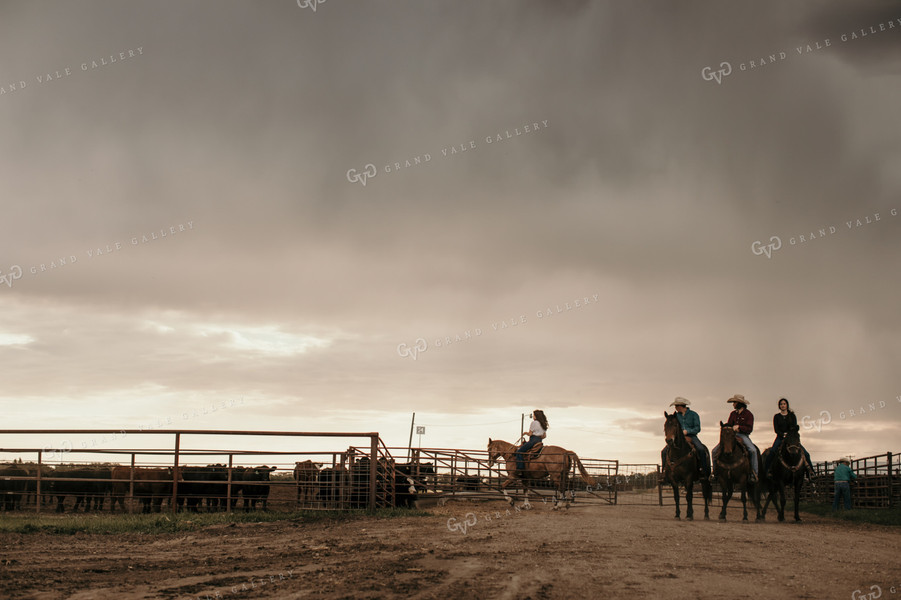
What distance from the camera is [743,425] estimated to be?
669 inches

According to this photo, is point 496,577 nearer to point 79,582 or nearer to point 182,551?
point 79,582

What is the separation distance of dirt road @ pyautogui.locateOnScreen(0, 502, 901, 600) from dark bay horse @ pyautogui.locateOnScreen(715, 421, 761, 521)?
222 cm

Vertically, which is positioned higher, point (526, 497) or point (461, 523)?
point (461, 523)

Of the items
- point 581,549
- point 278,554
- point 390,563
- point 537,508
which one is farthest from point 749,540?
point 537,508

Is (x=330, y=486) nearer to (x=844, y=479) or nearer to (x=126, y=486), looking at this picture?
(x=126, y=486)

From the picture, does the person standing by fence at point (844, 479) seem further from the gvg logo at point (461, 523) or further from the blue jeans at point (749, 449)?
the gvg logo at point (461, 523)

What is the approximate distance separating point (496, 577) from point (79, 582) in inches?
177

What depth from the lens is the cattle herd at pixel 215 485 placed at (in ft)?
56.3

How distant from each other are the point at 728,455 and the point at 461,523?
6.50 metres

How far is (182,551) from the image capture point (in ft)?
36.0

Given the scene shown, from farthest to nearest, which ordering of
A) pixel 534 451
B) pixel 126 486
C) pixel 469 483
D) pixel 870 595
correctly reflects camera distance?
1. pixel 126 486
2. pixel 534 451
3. pixel 469 483
4. pixel 870 595

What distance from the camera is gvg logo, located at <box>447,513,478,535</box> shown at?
13021 millimetres

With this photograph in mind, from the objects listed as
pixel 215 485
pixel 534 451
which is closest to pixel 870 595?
pixel 534 451

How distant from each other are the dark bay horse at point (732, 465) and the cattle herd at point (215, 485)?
6.93 metres
